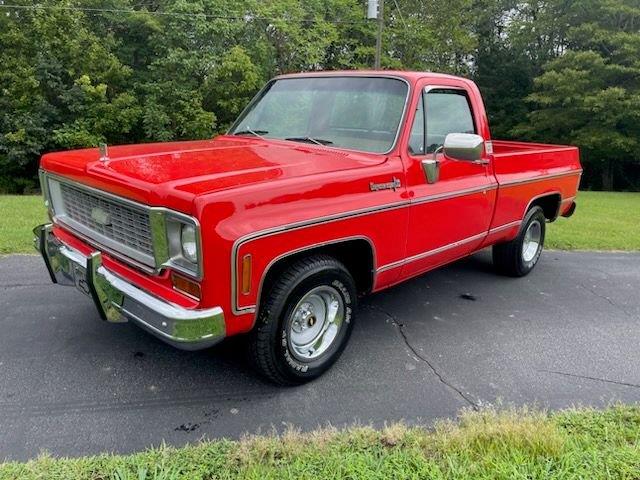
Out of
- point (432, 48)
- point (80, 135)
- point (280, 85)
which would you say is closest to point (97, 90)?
point (80, 135)

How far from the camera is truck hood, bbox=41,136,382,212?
2666mm

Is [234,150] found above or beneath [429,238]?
above

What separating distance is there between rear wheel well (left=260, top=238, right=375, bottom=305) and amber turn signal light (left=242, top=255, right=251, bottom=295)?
0.25 meters

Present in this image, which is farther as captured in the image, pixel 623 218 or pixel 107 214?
pixel 623 218

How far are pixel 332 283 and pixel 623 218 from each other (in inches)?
331

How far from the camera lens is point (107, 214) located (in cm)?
307

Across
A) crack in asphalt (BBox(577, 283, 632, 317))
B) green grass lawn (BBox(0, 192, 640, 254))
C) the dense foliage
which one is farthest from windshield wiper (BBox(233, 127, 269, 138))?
the dense foliage

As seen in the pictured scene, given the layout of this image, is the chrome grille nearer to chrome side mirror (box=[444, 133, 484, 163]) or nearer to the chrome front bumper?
the chrome front bumper

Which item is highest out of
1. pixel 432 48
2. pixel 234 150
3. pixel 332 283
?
pixel 432 48

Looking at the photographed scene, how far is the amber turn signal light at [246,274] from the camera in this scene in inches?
105

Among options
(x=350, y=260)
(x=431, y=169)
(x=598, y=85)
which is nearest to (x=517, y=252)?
(x=431, y=169)

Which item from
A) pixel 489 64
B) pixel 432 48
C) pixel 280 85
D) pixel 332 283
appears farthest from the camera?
pixel 489 64

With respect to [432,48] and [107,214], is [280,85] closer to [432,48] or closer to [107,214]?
[107,214]

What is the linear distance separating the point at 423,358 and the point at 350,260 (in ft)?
2.95
